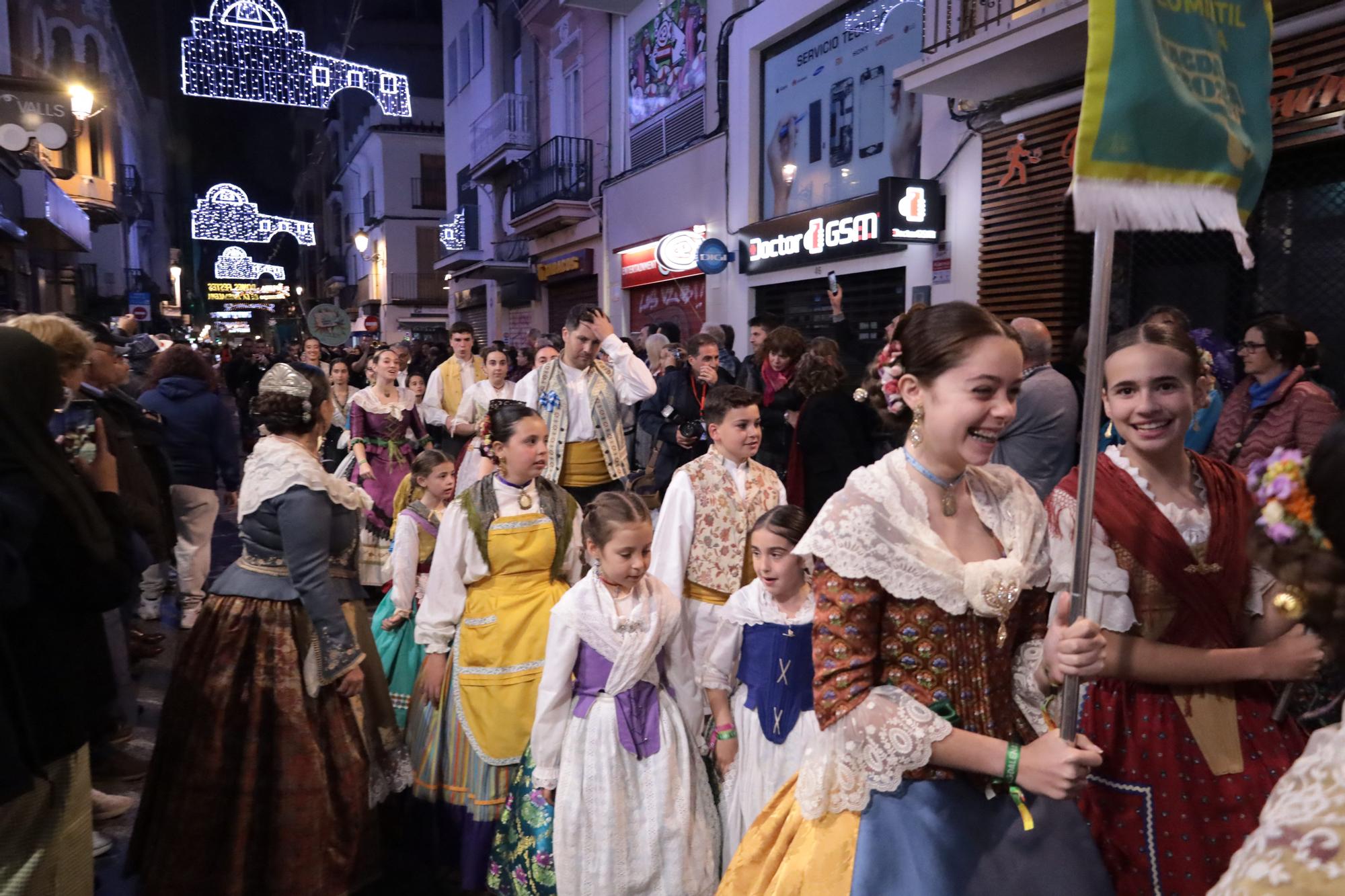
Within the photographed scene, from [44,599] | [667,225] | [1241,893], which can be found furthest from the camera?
[667,225]

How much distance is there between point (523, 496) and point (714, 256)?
31.8 ft

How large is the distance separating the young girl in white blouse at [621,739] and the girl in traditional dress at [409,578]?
3.96 ft

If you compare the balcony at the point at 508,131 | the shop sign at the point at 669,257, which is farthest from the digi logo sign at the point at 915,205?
the balcony at the point at 508,131

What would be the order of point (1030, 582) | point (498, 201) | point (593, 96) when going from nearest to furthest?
1. point (1030, 582)
2. point (593, 96)
3. point (498, 201)

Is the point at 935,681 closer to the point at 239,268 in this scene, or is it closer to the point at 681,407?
the point at 681,407

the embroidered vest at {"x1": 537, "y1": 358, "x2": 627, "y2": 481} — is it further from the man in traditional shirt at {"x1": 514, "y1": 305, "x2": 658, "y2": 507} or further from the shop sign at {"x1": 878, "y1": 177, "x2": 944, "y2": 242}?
the shop sign at {"x1": 878, "y1": 177, "x2": 944, "y2": 242}

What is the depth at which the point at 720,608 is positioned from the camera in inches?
138

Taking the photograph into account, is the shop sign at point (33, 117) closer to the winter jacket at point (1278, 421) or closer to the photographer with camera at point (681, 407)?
the photographer with camera at point (681, 407)

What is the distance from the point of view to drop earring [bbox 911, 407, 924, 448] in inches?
81.6

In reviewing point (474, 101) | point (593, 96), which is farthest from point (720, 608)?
point (474, 101)

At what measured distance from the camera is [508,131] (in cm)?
2030

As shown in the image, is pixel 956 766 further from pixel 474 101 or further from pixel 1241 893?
pixel 474 101

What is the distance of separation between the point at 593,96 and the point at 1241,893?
59.4 ft

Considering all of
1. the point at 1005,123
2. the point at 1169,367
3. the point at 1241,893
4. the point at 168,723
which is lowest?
the point at 168,723
